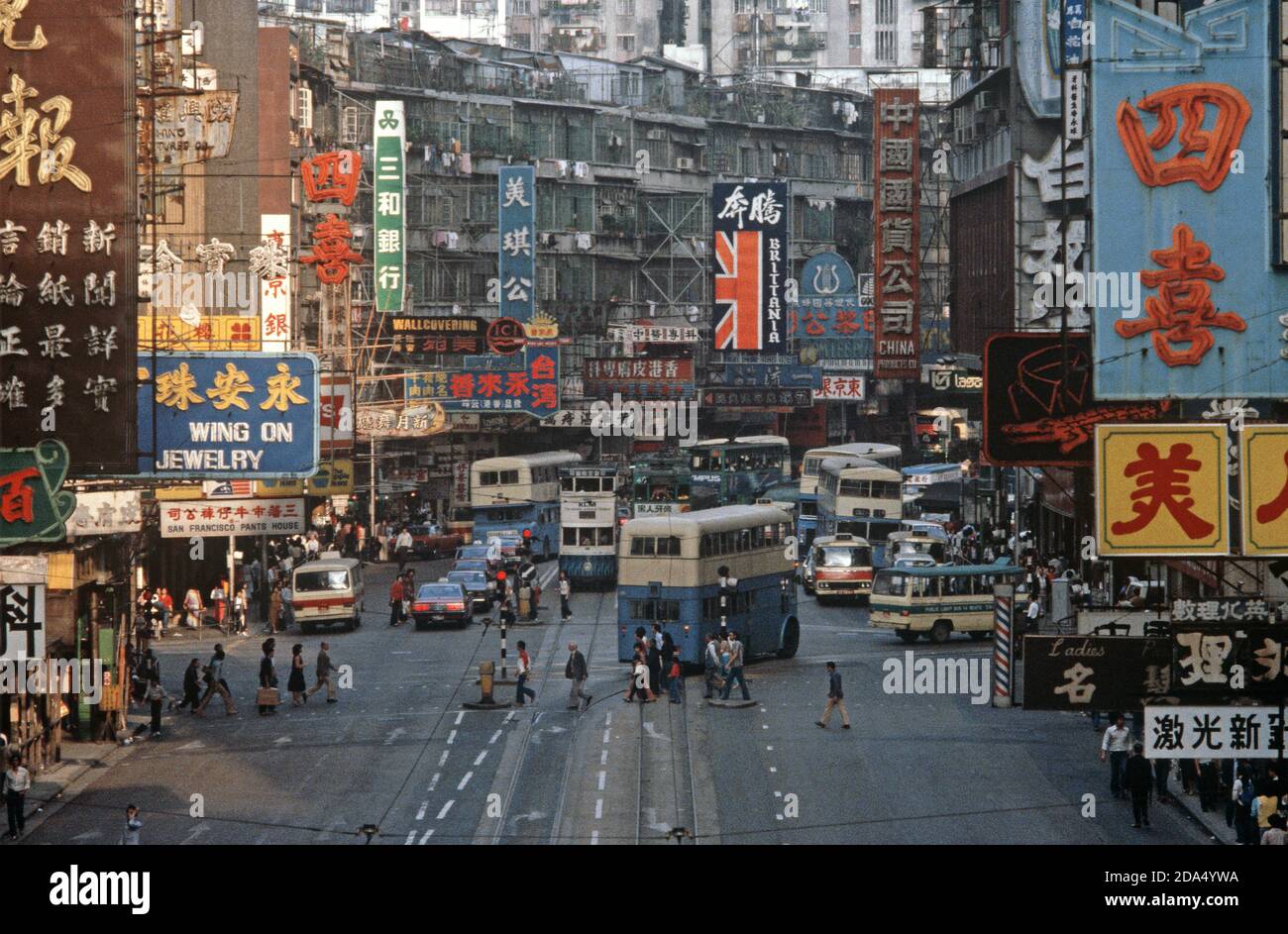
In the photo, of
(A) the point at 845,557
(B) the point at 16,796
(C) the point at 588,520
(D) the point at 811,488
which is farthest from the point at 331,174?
(B) the point at 16,796

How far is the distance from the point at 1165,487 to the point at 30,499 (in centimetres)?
1576

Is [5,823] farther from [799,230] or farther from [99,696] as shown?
[799,230]

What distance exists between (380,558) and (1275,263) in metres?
49.0

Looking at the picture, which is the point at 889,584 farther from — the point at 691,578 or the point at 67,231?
the point at 67,231

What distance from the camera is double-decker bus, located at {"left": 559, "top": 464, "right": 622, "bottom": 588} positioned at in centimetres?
6106

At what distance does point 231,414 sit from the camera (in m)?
33.1

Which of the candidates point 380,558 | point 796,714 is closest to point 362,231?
point 380,558

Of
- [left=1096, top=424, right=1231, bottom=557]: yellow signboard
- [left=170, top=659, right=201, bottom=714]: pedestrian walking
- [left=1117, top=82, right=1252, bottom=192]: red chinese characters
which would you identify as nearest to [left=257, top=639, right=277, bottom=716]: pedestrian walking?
[left=170, top=659, right=201, bottom=714]: pedestrian walking

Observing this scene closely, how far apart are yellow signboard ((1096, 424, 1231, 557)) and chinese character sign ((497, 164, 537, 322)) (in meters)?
67.0

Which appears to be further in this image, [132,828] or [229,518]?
[229,518]

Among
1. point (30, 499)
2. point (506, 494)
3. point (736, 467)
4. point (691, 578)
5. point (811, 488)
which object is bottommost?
point (691, 578)

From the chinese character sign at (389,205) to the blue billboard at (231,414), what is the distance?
4317cm

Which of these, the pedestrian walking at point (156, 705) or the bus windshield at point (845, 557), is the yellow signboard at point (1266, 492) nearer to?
the pedestrian walking at point (156, 705)

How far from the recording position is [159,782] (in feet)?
108
